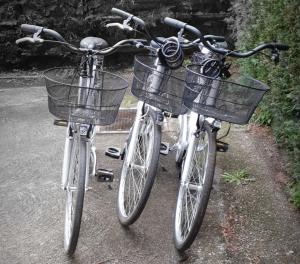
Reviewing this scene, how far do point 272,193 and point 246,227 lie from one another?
590mm

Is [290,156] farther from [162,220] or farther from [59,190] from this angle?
[59,190]

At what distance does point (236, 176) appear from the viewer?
407cm

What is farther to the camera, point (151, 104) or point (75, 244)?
point (151, 104)

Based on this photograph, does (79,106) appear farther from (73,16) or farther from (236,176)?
(73,16)

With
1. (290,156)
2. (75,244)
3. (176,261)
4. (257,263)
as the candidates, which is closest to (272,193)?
(290,156)

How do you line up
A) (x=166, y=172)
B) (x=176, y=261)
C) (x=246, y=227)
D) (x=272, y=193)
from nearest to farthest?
(x=176, y=261)
(x=246, y=227)
(x=272, y=193)
(x=166, y=172)

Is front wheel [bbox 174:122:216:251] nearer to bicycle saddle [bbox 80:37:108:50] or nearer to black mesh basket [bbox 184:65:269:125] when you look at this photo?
black mesh basket [bbox 184:65:269:125]

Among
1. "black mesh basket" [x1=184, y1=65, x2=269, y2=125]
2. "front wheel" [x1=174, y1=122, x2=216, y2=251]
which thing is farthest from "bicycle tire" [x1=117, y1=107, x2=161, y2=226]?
"black mesh basket" [x1=184, y1=65, x2=269, y2=125]

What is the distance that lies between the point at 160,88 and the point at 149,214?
104 cm

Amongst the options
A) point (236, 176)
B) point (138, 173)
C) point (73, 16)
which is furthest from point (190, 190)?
point (73, 16)

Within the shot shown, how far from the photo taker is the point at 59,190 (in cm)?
384

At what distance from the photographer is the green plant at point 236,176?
13.2ft

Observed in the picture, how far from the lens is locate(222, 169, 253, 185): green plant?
4020 millimetres

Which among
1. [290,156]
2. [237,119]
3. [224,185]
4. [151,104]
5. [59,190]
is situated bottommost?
[59,190]
